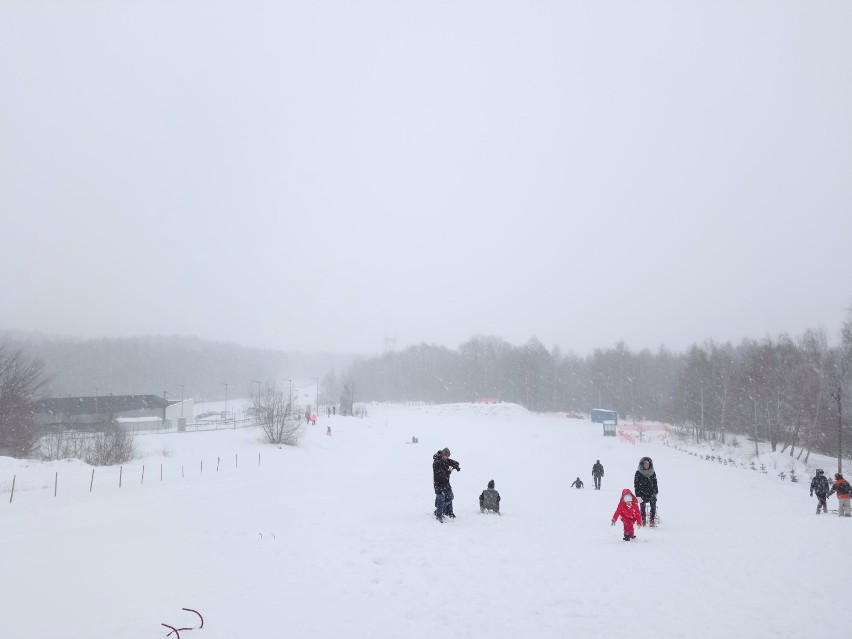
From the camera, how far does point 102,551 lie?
12.2 m

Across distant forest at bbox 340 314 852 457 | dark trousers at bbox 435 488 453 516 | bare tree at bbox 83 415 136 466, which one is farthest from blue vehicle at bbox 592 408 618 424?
dark trousers at bbox 435 488 453 516

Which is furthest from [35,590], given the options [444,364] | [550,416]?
[444,364]

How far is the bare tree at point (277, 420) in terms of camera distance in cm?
4400

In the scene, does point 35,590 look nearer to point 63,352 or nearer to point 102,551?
point 102,551

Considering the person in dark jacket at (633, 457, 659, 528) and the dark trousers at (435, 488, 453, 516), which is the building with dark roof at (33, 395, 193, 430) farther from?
the person in dark jacket at (633, 457, 659, 528)

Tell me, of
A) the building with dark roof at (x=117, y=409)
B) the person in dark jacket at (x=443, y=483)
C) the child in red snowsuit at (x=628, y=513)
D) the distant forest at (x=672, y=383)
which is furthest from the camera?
the building with dark roof at (x=117, y=409)

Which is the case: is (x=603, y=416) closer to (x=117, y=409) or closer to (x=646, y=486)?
(x=117, y=409)

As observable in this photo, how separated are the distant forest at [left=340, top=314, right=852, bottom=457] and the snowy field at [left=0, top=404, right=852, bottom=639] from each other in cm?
3869

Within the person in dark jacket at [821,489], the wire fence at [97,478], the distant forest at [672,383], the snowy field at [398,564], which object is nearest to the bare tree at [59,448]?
the wire fence at [97,478]

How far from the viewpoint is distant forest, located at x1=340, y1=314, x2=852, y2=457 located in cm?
5616

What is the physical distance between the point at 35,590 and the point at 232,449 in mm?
32868

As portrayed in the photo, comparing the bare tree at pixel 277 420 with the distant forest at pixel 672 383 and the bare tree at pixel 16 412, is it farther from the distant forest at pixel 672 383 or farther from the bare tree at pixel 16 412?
the distant forest at pixel 672 383

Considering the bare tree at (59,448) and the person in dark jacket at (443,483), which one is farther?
the bare tree at (59,448)

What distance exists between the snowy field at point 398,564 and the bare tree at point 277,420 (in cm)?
1921
